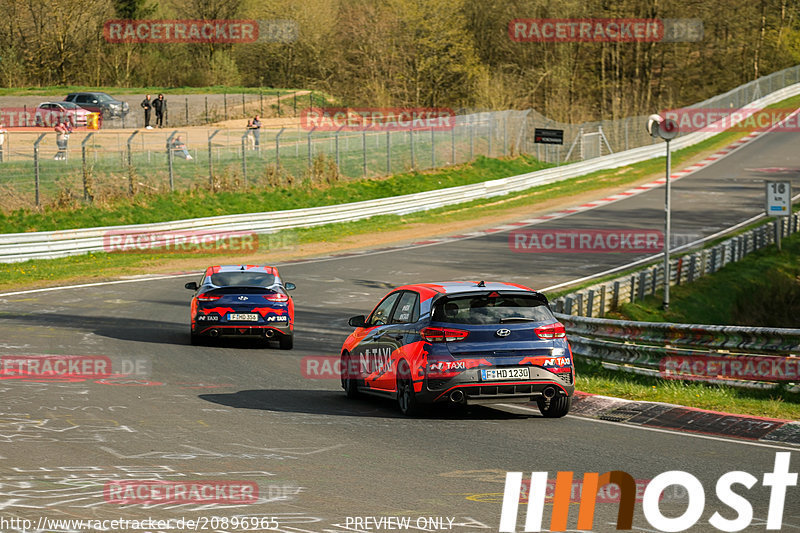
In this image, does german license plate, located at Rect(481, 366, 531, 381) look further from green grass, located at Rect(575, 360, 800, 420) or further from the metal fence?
the metal fence

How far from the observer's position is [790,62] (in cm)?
8338

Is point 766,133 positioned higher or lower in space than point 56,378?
higher

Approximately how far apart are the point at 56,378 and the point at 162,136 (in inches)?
1473

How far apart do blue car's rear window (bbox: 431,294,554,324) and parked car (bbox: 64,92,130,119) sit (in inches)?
2264

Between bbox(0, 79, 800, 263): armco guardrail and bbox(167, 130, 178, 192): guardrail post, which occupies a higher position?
bbox(167, 130, 178, 192): guardrail post

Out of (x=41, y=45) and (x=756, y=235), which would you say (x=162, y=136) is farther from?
(x=41, y=45)

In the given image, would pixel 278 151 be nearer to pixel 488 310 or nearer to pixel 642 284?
pixel 642 284

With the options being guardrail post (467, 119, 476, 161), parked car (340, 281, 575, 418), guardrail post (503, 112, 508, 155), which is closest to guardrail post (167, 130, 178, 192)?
guardrail post (467, 119, 476, 161)

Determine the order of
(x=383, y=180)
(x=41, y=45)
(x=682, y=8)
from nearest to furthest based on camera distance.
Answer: (x=383, y=180) → (x=682, y=8) → (x=41, y=45)

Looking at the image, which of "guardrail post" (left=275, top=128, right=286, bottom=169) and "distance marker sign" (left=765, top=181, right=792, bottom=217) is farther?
"guardrail post" (left=275, top=128, right=286, bottom=169)

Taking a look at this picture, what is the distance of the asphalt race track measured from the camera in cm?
723

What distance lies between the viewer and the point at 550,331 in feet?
36.0

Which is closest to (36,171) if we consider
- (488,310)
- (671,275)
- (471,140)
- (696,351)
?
(671,275)

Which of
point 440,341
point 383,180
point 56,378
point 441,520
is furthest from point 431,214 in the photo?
point 441,520
